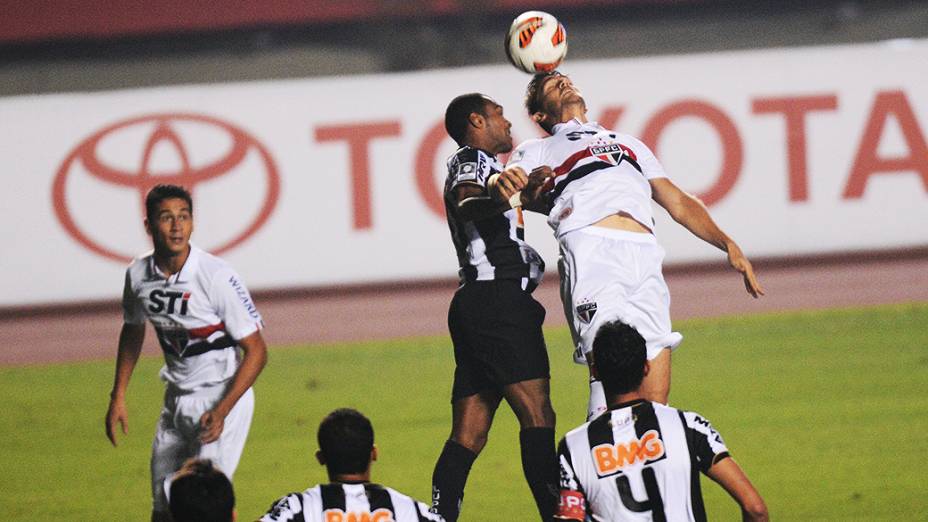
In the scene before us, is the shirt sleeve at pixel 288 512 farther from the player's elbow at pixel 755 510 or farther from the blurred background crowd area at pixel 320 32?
the blurred background crowd area at pixel 320 32

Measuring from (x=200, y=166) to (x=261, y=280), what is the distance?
1.32 m

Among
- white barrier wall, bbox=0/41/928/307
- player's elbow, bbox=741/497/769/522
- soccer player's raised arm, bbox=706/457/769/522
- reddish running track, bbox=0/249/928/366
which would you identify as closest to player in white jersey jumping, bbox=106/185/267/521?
soccer player's raised arm, bbox=706/457/769/522

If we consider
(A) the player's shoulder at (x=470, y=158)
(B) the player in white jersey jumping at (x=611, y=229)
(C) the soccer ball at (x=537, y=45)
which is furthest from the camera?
(C) the soccer ball at (x=537, y=45)

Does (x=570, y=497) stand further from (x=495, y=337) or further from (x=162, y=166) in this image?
(x=162, y=166)

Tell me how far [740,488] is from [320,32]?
1649 centimetres

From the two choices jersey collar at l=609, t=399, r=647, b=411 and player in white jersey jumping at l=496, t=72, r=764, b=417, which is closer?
jersey collar at l=609, t=399, r=647, b=411

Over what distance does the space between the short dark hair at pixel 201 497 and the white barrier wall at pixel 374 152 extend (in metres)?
10.9

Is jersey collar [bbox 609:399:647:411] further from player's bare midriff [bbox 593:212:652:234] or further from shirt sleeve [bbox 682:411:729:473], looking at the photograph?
player's bare midriff [bbox 593:212:652:234]

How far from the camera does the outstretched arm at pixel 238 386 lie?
6172mm

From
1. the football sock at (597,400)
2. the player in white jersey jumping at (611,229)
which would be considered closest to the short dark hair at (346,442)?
the football sock at (597,400)

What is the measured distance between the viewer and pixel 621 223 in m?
6.32

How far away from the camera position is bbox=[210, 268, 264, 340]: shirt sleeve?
21.2 ft

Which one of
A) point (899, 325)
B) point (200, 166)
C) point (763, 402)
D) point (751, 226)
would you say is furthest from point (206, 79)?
point (763, 402)

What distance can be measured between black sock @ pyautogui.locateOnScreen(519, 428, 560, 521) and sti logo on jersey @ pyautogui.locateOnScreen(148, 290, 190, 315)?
5.24 ft
